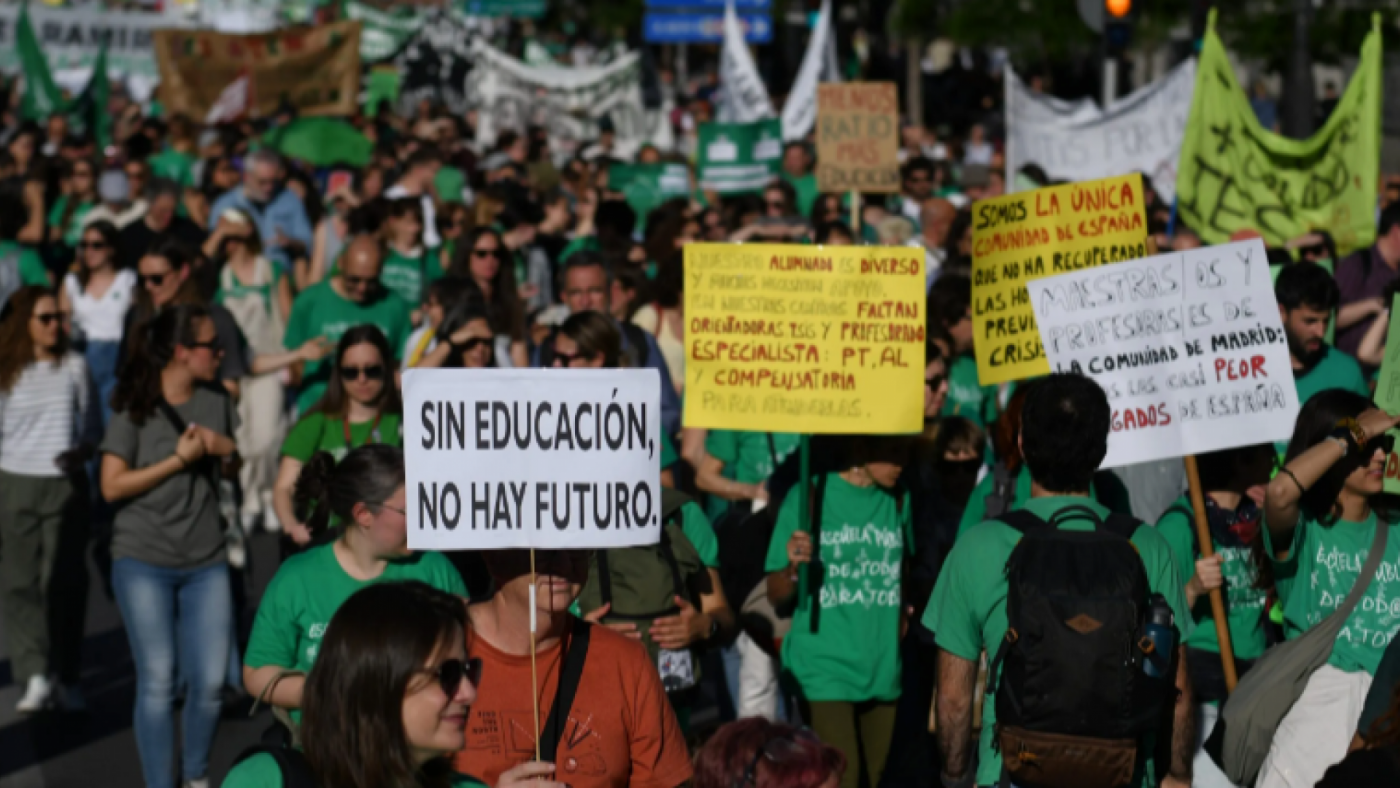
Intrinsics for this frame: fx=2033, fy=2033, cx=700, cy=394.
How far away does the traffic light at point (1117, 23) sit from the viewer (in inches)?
620

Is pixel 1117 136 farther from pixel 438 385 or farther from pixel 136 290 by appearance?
pixel 438 385

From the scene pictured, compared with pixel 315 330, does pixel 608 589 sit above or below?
below

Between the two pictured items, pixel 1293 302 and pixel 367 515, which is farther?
pixel 1293 302

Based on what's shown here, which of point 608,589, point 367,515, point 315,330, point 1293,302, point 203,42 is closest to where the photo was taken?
point 367,515

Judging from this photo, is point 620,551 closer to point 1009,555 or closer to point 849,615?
point 849,615

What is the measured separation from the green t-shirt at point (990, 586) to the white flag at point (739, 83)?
50.3 feet

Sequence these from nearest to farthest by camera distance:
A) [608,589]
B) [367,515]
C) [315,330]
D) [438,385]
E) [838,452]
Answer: [438,385] → [367,515] → [608,589] → [838,452] → [315,330]

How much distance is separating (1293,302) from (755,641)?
7.87 feet

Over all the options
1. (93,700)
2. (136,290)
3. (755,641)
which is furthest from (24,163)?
(755,641)

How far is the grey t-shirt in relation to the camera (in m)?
7.01

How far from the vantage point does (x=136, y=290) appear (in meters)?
9.66

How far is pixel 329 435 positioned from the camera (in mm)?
6824

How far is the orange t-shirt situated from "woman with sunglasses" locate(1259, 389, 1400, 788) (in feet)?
5.76

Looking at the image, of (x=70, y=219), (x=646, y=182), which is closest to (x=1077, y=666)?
(x=70, y=219)
